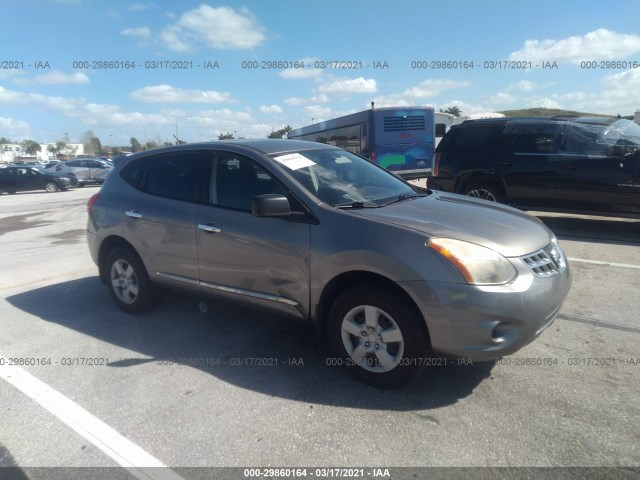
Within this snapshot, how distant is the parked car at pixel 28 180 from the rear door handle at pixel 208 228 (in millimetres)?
23018

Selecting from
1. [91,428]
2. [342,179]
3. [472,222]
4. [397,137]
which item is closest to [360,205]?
[342,179]

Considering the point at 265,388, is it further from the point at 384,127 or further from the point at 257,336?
the point at 384,127

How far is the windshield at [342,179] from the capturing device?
3.53m

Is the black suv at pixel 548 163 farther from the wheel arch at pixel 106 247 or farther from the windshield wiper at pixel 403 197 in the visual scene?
the wheel arch at pixel 106 247

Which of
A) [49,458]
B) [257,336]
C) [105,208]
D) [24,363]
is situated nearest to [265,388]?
[257,336]

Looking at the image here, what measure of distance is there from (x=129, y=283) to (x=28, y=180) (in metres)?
22.0

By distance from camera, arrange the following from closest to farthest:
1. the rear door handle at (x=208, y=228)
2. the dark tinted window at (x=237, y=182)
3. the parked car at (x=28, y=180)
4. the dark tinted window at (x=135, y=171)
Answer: the dark tinted window at (x=237, y=182)
the rear door handle at (x=208, y=228)
the dark tinted window at (x=135, y=171)
the parked car at (x=28, y=180)

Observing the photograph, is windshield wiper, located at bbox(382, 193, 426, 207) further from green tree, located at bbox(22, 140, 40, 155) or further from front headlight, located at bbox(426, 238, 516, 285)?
green tree, located at bbox(22, 140, 40, 155)

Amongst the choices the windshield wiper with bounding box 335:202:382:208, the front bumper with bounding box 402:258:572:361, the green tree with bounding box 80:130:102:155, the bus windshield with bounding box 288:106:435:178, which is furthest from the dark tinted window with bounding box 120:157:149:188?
the green tree with bounding box 80:130:102:155

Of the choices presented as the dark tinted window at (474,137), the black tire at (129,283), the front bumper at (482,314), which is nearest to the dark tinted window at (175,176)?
the black tire at (129,283)

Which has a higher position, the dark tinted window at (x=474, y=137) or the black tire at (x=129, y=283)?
the dark tinted window at (x=474, y=137)

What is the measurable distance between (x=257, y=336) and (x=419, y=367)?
1.66 m

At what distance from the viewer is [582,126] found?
25.5ft

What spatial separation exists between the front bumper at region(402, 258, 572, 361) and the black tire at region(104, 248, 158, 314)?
2870 mm
